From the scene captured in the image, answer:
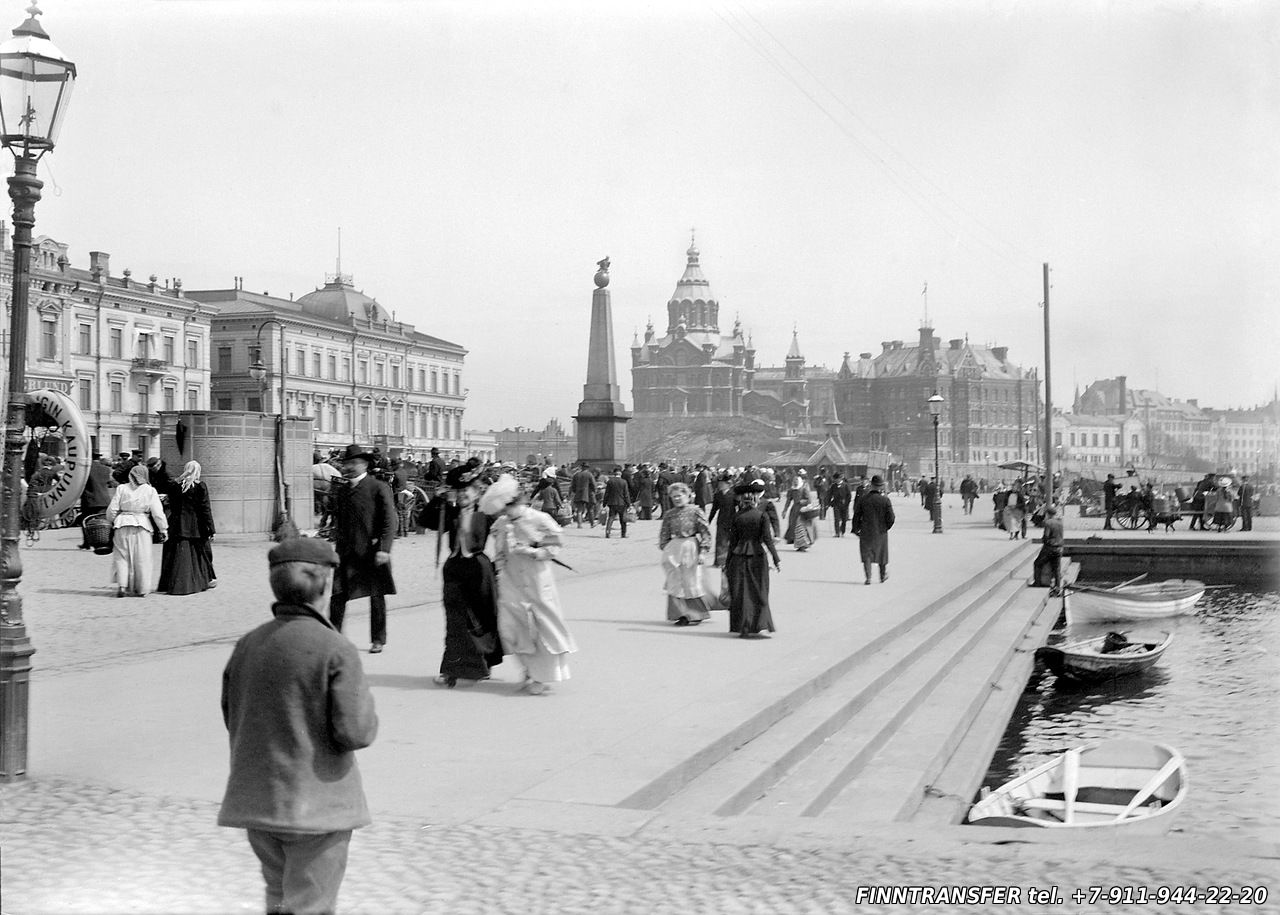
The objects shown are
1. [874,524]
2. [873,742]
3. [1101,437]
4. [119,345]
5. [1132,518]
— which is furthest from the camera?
[1101,437]

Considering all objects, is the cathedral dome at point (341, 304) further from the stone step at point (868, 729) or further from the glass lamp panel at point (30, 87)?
the glass lamp panel at point (30, 87)

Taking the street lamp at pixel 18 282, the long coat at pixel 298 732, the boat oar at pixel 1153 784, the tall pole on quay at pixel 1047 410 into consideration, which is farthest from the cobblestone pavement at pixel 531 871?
the tall pole on quay at pixel 1047 410

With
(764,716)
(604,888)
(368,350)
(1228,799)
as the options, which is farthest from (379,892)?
(368,350)

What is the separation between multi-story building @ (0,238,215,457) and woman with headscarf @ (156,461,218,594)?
31864 millimetres

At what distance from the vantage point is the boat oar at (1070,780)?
7.71 m

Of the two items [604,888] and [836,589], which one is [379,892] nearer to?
[604,888]

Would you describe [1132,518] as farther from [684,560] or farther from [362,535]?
[362,535]

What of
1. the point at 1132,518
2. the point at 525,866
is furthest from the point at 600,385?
the point at 525,866

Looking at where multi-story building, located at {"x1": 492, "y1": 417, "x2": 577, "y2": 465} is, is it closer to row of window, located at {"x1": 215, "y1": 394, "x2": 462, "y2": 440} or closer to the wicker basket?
row of window, located at {"x1": 215, "y1": 394, "x2": 462, "y2": 440}

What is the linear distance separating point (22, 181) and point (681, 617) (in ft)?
25.4

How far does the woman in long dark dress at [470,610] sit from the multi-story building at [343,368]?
160 feet

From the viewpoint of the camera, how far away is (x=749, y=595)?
11594 mm

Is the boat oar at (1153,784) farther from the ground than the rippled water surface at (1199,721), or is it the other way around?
the boat oar at (1153,784)

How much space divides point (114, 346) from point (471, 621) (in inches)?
1848
